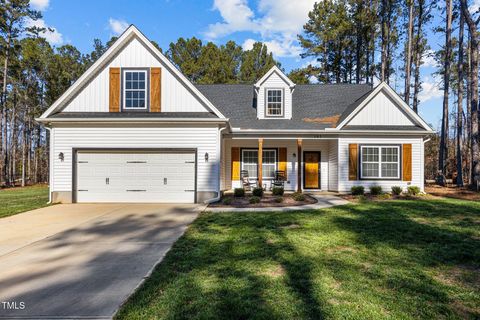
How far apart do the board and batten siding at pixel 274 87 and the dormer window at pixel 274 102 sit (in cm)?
21

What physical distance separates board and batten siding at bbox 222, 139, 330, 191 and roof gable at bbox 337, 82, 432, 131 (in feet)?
6.68

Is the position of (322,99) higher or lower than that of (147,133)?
higher

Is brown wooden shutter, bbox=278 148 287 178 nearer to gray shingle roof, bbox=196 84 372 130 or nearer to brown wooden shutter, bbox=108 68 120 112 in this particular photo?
gray shingle roof, bbox=196 84 372 130

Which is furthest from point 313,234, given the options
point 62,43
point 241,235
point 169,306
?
point 62,43

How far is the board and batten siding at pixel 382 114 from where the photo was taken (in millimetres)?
13102

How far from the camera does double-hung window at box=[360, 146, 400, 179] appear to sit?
12961mm

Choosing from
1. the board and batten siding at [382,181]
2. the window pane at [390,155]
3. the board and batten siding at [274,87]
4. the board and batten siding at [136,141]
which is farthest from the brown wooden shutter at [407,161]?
the board and batten siding at [136,141]

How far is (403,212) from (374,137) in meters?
5.52

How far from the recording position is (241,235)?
5.88 metres

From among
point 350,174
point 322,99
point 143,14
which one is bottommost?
point 350,174

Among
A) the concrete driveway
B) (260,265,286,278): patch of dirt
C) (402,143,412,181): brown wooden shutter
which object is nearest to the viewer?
the concrete driveway

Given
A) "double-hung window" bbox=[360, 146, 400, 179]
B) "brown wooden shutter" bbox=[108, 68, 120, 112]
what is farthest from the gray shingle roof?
"brown wooden shutter" bbox=[108, 68, 120, 112]

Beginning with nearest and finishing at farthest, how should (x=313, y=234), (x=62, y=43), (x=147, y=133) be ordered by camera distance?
(x=313, y=234) → (x=147, y=133) → (x=62, y=43)

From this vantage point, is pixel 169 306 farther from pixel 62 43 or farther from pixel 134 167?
A: pixel 62 43
